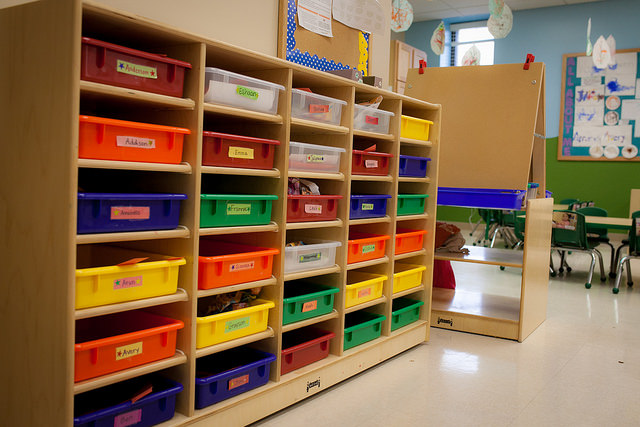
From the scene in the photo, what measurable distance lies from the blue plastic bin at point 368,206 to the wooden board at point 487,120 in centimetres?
116

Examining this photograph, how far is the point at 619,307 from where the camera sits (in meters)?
4.84

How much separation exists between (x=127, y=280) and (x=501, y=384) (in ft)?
6.69

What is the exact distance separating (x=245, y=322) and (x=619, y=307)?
12.5 ft

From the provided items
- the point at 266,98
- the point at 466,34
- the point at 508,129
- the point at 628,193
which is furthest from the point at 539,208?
the point at 466,34

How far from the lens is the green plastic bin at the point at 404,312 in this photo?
339 centimetres

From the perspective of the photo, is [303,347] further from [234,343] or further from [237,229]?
[237,229]

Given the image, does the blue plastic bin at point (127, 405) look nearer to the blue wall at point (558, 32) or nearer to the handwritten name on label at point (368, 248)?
the handwritten name on label at point (368, 248)

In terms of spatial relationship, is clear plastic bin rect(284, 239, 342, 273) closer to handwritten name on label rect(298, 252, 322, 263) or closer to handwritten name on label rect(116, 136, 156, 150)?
handwritten name on label rect(298, 252, 322, 263)

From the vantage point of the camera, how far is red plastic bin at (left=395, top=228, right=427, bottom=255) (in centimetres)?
340

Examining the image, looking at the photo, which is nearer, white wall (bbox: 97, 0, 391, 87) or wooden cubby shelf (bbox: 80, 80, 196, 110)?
wooden cubby shelf (bbox: 80, 80, 196, 110)

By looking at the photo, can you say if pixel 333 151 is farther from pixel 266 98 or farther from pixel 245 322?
pixel 245 322

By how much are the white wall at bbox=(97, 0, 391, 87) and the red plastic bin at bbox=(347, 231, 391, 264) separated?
1.12 metres

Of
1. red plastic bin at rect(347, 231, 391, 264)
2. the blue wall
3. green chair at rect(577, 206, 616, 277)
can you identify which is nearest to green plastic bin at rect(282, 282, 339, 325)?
red plastic bin at rect(347, 231, 391, 264)

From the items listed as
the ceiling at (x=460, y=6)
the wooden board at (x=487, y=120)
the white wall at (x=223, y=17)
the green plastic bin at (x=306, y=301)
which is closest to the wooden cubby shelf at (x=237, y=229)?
the green plastic bin at (x=306, y=301)
